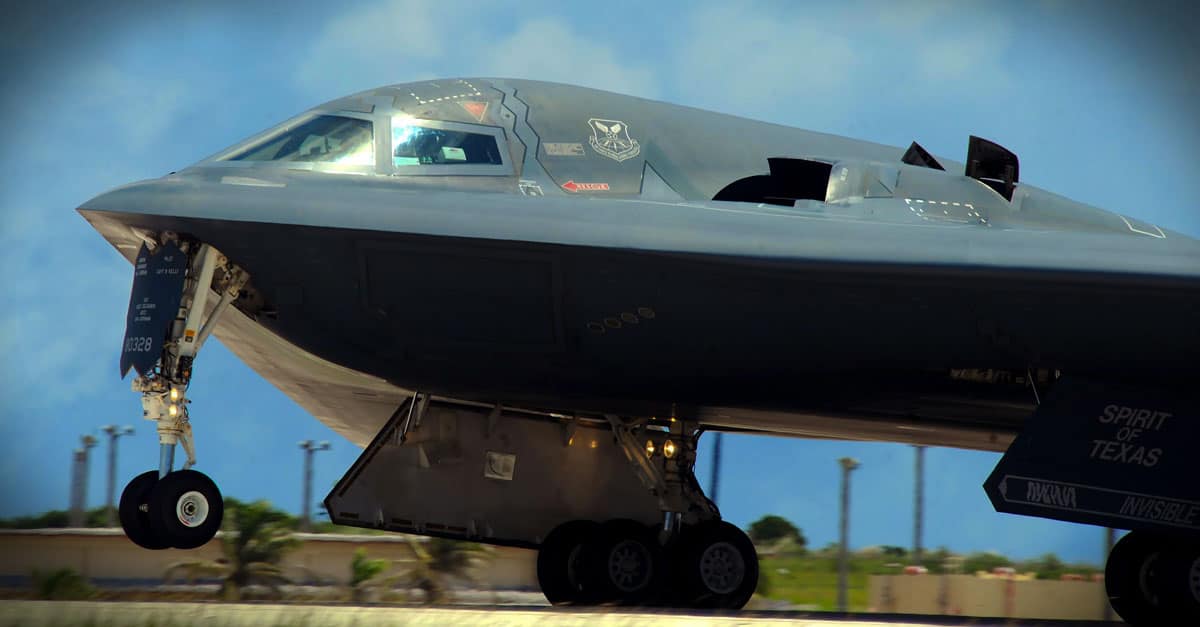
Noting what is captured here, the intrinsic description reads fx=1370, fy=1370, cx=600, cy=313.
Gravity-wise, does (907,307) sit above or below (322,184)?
below

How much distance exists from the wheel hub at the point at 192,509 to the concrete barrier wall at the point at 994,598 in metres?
9.00

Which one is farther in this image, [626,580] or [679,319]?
[626,580]

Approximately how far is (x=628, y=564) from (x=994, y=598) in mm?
6186

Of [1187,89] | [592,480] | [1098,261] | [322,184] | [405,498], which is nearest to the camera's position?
[1098,261]

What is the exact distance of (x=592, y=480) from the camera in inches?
449

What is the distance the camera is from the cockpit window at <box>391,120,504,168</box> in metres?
8.95

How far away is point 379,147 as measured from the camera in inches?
353

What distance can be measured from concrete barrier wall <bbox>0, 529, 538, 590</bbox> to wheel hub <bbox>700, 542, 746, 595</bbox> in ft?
12.7

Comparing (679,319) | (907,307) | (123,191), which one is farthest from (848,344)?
(123,191)

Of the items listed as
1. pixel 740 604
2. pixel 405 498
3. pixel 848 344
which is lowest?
pixel 740 604

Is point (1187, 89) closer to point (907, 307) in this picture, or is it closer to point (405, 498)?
point (907, 307)

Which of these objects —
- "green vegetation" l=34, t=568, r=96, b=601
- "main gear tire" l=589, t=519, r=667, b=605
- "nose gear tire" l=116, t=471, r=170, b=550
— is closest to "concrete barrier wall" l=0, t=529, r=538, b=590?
"green vegetation" l=34, t=568, r=96, b=601

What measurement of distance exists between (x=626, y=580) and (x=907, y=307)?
12.3 ft

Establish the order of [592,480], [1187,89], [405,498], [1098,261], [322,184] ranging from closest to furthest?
[1098,261] → [322,184] → [405,498] → [592,480] → [1187,89]
